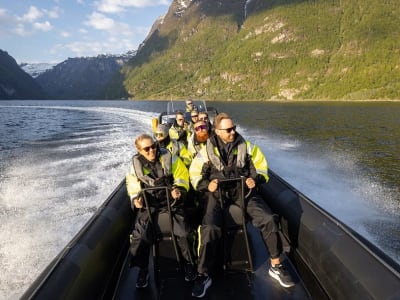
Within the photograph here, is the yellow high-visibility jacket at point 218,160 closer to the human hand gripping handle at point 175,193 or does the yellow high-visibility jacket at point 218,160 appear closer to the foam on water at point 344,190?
the human hand gripping handle at point 175,193

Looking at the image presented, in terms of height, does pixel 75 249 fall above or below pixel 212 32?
below

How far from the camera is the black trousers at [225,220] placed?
9.66ft

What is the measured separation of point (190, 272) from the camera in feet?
10.3

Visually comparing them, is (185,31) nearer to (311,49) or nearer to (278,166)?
(311,49)

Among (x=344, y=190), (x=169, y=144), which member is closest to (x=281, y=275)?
(x=169, y=144)

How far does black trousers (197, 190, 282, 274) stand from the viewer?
2.94 meters

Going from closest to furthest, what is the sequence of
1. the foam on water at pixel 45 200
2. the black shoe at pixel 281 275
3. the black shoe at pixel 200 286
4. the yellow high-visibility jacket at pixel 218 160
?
the black shoe at pixel 200 286, the black shoe at pixel 281 275, the yellow high-visibility jacket at pixel 218 160, the foam on water at pixel 45 200

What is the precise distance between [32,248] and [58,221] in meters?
0.90

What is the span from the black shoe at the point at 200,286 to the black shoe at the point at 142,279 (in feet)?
1.68

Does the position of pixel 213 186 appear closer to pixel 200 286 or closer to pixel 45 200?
pixel 200 286

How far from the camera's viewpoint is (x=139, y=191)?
3.11 meters

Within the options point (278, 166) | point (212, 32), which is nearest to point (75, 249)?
point (278, 166)

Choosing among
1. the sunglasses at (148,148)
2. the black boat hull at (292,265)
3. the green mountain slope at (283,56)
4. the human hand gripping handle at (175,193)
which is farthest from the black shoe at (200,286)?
the green mountain slope at (283,56)

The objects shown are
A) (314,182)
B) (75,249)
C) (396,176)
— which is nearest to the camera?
(75,249)
